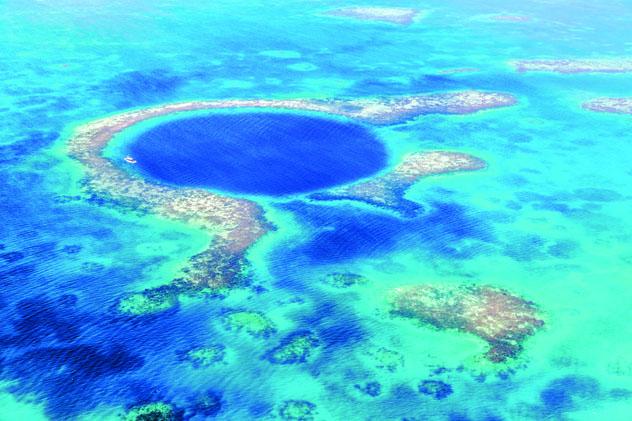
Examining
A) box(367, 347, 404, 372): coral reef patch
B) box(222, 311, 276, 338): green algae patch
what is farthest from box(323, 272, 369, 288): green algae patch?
box(367, 347, 404, 372): coral reef patch

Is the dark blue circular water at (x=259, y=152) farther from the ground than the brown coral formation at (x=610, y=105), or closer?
closer

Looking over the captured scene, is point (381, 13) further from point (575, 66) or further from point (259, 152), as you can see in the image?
point (259, 152)

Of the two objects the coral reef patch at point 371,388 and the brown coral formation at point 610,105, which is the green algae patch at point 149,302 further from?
the brown coral formation at point 610,105

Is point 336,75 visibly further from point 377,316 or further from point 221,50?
point 377,316

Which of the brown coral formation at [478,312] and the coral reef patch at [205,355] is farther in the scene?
the brown coral formation at [478,312]

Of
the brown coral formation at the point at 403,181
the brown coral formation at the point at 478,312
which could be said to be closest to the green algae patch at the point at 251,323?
the brown coral formation at the point at 478,312

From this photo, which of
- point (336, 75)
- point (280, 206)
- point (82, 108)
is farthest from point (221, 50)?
point (280, 206)

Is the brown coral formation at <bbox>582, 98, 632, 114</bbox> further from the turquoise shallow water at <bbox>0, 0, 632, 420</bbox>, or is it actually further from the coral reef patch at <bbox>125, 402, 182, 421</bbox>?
the coral reef patch at <bbox>125, 402, 182, 421</bbox>

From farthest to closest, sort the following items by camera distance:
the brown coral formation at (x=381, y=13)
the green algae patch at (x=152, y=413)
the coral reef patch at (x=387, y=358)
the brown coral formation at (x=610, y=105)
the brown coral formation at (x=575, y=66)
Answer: the brown coral formation at (x=381, y=13)
the brown coral formation at (x=575, y=66)
the brown coral formation at (x=610, y=105)
the coral reef patch at (x=387, y=358)
the green algae patch at (x=152, y=413)
